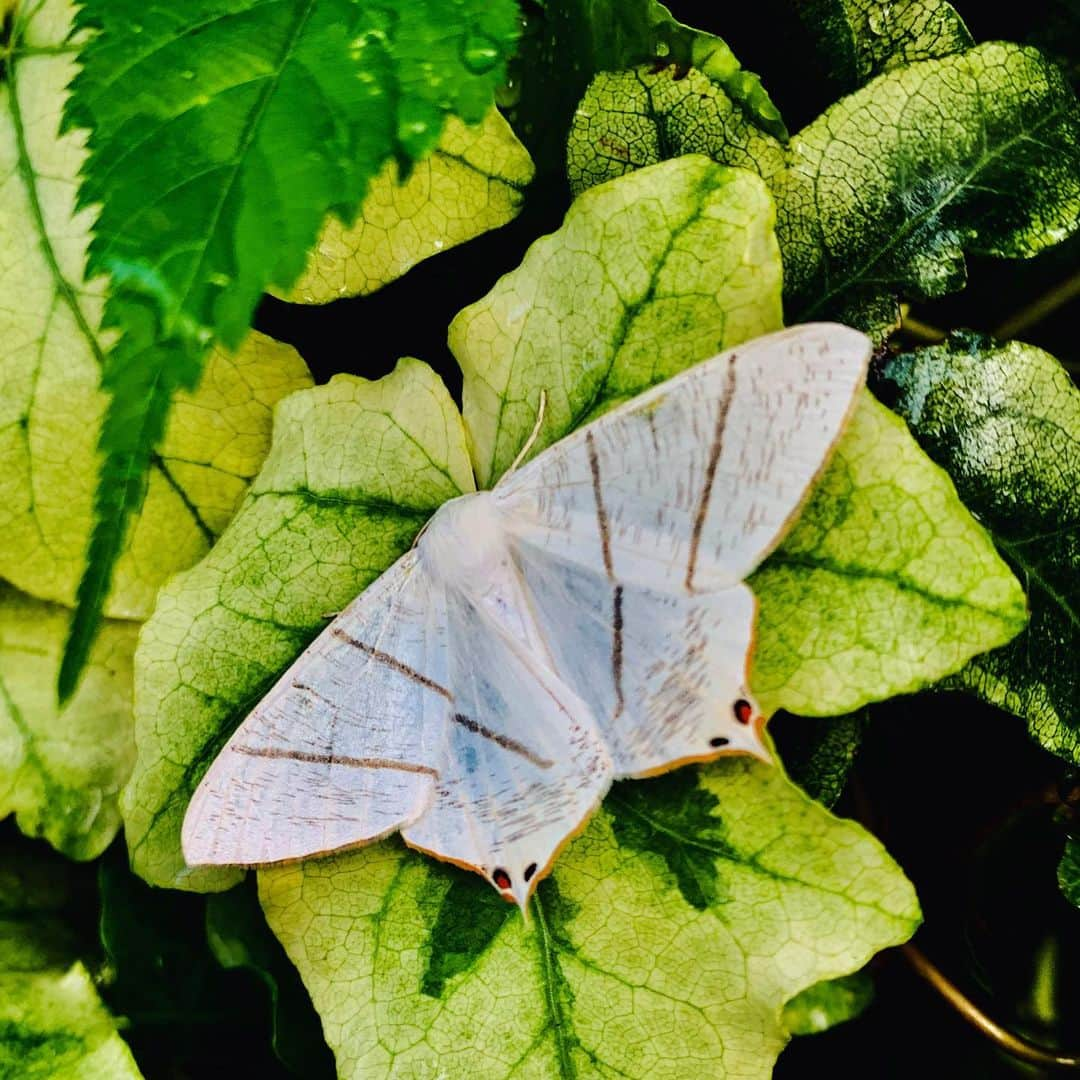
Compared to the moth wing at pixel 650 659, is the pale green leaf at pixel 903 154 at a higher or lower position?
higher

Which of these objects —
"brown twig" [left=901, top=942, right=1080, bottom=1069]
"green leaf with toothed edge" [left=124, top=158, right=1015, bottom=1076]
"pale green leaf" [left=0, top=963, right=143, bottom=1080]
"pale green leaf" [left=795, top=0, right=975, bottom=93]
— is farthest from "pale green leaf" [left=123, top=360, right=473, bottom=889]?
"brown twig" [left=901, top=942, right=1080, bottom=1069]

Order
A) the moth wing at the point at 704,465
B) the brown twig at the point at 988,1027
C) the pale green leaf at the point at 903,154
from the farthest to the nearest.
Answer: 1. the brown twig at the point at 988,1027
2. the pale green leaf at the point at 903,154
3. the moth wing at the point at 704,465

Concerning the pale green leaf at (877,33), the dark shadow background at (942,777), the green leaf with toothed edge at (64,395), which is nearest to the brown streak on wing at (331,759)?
the green leaf with toothed edge at (64,395)

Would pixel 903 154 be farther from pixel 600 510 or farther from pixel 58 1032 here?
pixel 58 1032

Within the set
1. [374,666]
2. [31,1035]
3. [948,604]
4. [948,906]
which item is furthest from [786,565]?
[31,1035]

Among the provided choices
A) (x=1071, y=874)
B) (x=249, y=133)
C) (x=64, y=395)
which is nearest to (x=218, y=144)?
(x=249, y=133)

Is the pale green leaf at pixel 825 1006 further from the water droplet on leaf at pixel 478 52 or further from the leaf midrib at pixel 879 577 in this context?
the water droplet on leaf at pixel 478 52

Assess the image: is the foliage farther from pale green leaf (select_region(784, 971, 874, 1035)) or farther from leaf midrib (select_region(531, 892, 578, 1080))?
pale green leaf (select_region(784, 971, 874, 1035))
